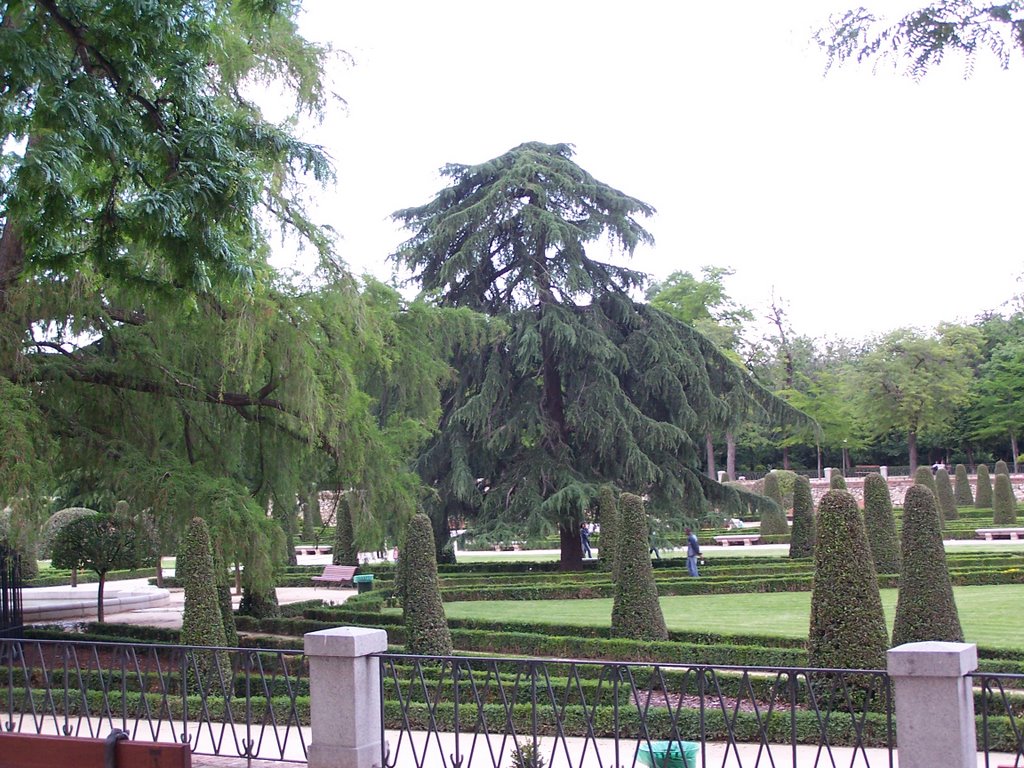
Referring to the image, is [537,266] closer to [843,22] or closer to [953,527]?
[953,527]

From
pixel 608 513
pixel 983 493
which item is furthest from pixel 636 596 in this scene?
pixel 983 493

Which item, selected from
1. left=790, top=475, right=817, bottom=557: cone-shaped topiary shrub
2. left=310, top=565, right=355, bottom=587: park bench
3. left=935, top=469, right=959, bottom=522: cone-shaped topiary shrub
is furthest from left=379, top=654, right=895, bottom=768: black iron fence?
left=935, top=469, right=959, bottom=522: cone-shaped topiary shrub

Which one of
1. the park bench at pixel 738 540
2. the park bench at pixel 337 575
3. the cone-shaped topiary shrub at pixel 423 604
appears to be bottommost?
the park bench at pixel 738 540

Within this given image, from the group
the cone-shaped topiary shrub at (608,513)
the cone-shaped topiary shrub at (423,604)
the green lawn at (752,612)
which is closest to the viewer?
the cone-shaped topiary shrub at (423,604)

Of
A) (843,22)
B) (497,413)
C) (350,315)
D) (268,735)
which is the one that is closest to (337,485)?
(350,315)

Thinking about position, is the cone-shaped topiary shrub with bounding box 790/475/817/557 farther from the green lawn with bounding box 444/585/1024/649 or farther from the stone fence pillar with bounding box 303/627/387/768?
the stone fence pillar with bounding box 303/627/387/768

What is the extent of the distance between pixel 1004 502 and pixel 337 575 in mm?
26311

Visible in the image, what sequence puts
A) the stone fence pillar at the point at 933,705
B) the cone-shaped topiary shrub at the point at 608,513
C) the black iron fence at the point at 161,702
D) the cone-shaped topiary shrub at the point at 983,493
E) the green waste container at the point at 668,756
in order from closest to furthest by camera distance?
the stone fence pillar at the point at 933,705
the green waste container at the point at 668,756
the black iron fence at the point at 161,702
the cone-shaped topiary shrub at the point at 608,513
the cone-shaped topiary shrub at the point at 983,493

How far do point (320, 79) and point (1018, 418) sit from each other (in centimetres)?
5548

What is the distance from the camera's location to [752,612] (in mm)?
20172

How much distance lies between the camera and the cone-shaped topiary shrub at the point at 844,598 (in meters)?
10.7

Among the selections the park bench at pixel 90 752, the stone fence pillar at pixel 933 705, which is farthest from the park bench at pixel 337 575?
the park bench at pixel 90 752

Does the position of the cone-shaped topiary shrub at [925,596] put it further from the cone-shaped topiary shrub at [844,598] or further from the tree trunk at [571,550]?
the tree trunk at [571,550]

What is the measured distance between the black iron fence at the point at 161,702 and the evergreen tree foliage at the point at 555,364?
50.2 feet
